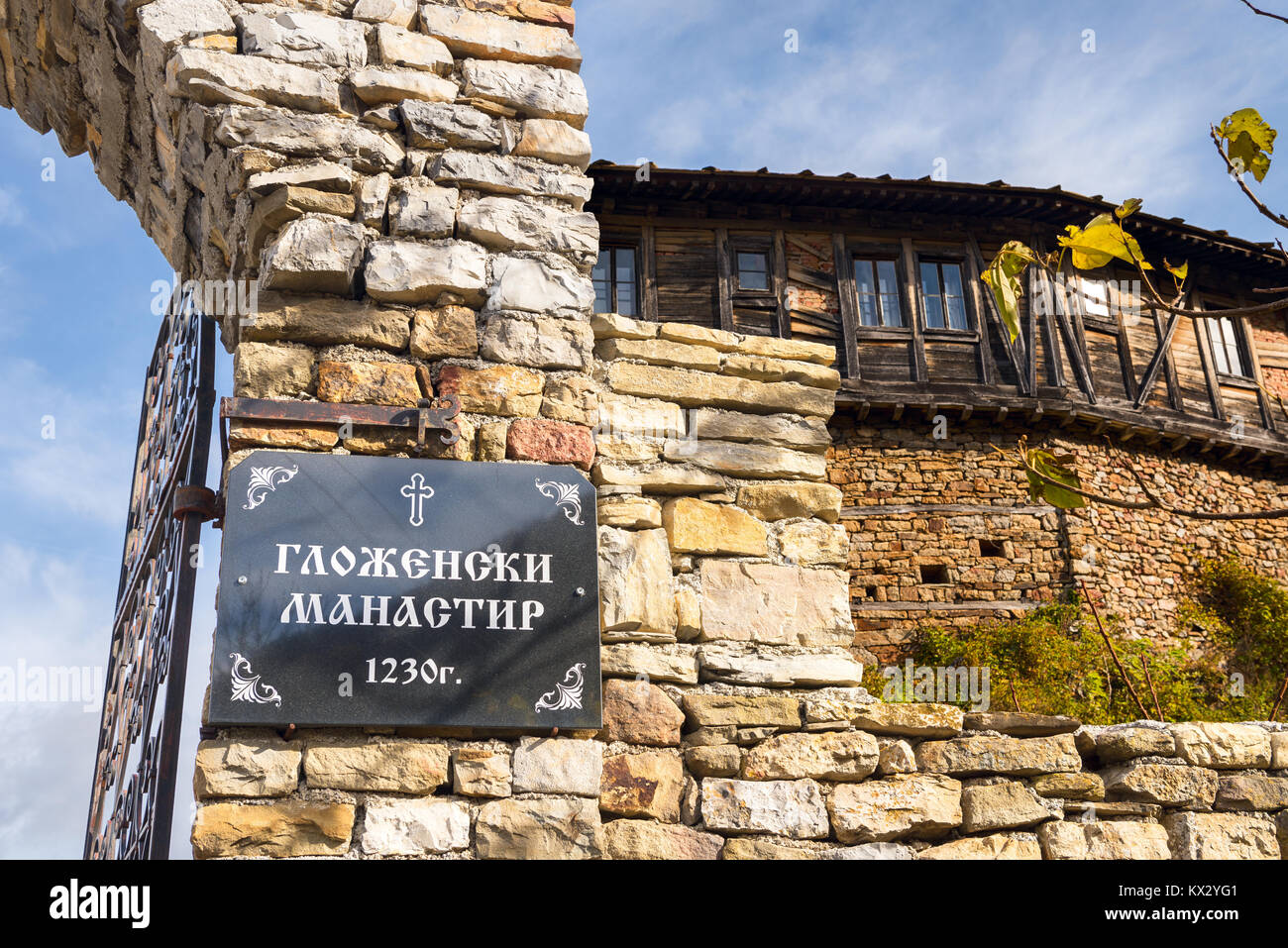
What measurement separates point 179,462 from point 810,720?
1.92m

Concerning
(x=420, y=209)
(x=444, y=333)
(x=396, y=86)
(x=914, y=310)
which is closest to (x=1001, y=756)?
(x=444, y=333)

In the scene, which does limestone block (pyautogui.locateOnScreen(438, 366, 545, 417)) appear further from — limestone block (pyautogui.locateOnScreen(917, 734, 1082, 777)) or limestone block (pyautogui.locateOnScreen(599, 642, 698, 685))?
limestone block (pyautogui.locateOnScreen(917, 734, 1082, 777))

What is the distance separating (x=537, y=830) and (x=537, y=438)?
88cm


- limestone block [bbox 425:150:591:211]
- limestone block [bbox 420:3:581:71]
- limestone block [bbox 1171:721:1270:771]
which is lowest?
limestone block [bbox 1171:721:1270:771]

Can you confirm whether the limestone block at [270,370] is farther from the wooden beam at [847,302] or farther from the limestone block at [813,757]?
the wooden beam at [847,302]

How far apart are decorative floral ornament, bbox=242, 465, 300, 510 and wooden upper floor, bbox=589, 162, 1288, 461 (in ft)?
32.5

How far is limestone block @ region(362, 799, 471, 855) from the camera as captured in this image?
7.31ft

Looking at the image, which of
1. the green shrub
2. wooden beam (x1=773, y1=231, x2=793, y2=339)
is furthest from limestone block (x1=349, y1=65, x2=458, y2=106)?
wooden beam (x1=773, y1=231, x2=793, y2=339)

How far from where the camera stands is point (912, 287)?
13117mm

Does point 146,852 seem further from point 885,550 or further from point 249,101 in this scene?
point 885,550

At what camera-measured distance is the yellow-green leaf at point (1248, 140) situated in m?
2.28

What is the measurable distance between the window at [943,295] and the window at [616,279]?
3.47m

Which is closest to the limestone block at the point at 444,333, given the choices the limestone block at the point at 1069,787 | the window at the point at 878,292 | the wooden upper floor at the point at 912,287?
the limestone block at the point at 1069,787
